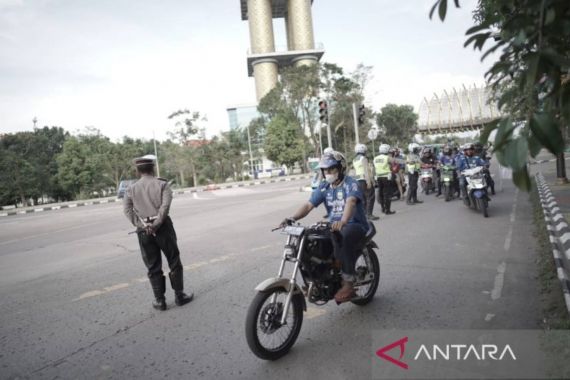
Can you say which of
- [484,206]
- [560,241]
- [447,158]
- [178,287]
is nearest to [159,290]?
[178,287]

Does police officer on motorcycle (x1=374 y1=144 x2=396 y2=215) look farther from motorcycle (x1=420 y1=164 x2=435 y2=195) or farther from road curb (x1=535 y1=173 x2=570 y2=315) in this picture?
road curb (x1=535 y1=173 x2=570 y2=315)

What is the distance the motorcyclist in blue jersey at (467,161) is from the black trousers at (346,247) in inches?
264

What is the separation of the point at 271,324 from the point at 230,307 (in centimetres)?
132

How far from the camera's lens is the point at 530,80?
155cm

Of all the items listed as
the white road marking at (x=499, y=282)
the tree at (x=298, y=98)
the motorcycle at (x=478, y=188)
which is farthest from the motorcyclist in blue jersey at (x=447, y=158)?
the tree at (x=298, y=98)

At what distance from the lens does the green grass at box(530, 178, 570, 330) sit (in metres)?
3.37

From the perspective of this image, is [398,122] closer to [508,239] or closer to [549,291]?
[508,239]

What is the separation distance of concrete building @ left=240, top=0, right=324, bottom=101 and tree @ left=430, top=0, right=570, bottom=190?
65.0 metres

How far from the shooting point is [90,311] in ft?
15.7

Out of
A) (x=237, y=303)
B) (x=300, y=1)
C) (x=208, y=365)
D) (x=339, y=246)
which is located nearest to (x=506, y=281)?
(x=339, y=246)

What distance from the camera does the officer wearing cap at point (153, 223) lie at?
15.2ft

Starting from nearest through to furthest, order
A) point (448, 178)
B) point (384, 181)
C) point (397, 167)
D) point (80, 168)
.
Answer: point (384, 181)
point (448, 178)
point (397, 167)
point (80, 168)

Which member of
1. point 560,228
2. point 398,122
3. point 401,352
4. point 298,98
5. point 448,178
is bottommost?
point 401,352

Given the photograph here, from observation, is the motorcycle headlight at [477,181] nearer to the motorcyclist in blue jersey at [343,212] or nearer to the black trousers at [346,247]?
the motorcyclist in blue jersey at [343,212]
